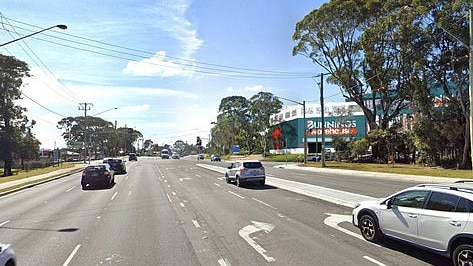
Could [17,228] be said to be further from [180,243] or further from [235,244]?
[235,244]

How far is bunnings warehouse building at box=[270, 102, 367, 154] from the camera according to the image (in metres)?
87.1

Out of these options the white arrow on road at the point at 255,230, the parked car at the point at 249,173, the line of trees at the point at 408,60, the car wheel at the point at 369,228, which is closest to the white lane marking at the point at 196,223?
the white arrow on road at the point at 255,230

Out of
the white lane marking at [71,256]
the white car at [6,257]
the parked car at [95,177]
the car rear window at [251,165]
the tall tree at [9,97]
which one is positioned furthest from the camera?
the tall tree at [9,97]

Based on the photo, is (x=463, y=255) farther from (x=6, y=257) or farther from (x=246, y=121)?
(x=246, y=121)

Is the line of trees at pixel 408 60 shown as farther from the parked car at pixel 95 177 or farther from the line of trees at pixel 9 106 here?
the line of trees at pixel 9 106

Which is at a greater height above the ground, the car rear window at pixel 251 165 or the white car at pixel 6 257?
the car rear window at pixel 251 165

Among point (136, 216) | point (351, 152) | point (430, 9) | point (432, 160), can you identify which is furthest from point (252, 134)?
point (136, 216)

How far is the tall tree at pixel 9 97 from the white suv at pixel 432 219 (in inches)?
2164

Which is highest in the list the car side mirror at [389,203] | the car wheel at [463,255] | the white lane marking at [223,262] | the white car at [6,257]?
the car side mirror at [389,203]

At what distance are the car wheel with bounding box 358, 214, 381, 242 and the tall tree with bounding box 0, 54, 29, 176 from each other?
54.2 meters

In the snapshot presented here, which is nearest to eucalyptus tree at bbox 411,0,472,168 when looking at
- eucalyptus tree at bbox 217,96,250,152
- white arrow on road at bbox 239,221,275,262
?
white arrow on road at bbox 239,221,275,262

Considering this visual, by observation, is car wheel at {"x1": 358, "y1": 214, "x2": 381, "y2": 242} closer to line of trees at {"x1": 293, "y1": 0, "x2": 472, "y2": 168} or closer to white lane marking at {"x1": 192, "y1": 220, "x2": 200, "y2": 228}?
white lane marking at {"x1": 192, "y1": 220, "x2": 200, "y2": 228}

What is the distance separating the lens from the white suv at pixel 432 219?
7203mm

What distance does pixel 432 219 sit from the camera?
7812 mm
